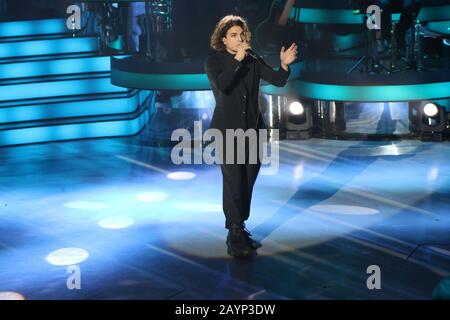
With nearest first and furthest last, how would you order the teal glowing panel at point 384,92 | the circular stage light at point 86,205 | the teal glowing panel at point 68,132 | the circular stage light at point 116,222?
the circular stage light at point 116,222
the circular stage light at point 86,205
the teal glowing panel at point 384,92
the teal glowing panel at point 68,132

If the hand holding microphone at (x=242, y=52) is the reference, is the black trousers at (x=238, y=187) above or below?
below

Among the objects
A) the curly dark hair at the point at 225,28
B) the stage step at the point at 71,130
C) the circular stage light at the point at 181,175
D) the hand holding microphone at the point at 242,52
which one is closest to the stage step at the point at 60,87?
the stage step at the point at 71,130

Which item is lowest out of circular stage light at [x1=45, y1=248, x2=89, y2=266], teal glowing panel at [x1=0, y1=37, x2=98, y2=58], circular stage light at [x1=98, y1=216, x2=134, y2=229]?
circular stage light at [x1=45, y1=248, x2=89, y2=266]

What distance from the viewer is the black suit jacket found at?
474 centimetres

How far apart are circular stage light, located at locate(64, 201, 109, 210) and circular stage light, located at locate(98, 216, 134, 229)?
0.25 m

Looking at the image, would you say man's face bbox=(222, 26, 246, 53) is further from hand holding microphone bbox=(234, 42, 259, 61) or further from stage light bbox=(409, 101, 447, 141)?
stage light bbox=(409, 101, 447, 141)

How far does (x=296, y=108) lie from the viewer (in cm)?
770

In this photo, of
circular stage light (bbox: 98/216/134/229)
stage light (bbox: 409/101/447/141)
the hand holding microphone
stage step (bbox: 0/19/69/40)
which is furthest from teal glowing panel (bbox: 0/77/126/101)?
the hand holding microphone

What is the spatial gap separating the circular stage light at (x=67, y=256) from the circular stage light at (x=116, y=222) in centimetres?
44

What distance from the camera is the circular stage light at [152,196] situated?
607 cm

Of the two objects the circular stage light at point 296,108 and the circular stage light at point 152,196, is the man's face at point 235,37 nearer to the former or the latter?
the circular stage light at point 152,196

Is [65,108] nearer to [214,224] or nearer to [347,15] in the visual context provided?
[347,15]

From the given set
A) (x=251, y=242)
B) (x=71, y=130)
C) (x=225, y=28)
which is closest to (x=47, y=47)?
(x=71, y=130)
